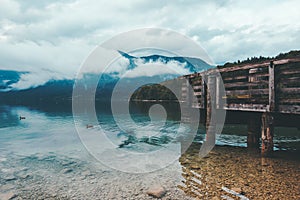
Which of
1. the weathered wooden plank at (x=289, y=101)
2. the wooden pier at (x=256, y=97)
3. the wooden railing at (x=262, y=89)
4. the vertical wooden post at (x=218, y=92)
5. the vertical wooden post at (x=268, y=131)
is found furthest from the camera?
the vertical wooden post at (x=218, y=92)

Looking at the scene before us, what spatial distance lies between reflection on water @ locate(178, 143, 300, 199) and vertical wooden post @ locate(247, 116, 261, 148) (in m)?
1.22

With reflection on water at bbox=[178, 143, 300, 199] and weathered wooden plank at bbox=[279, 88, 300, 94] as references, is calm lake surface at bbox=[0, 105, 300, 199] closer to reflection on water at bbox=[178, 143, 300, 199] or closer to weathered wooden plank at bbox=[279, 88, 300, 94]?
reflection on water at bbox=[178, 143, 300, 199]

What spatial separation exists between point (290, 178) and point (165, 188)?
17.0 ft

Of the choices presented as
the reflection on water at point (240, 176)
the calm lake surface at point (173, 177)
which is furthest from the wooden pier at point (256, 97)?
the calm lake surface at point (173, 177)

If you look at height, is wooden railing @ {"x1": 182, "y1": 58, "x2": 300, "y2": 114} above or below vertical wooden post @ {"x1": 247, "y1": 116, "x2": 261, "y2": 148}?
above

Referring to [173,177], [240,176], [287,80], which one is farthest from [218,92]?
[173,177]

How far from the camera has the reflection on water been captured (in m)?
7.84

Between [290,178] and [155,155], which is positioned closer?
[290,178]

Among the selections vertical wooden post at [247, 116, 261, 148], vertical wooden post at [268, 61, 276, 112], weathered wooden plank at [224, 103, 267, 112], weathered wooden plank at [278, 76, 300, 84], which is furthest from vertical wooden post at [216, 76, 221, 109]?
weathered wooden plank at [278, 76, 300, 84]

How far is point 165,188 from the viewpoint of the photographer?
8.77 m

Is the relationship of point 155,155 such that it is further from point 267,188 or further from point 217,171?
point 267,188

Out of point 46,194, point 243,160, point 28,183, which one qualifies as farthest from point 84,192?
point 243,160

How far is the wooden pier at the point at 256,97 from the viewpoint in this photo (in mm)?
10414

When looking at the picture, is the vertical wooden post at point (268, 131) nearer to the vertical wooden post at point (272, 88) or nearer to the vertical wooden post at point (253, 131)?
the vertical wooden post at point (272, 88)
